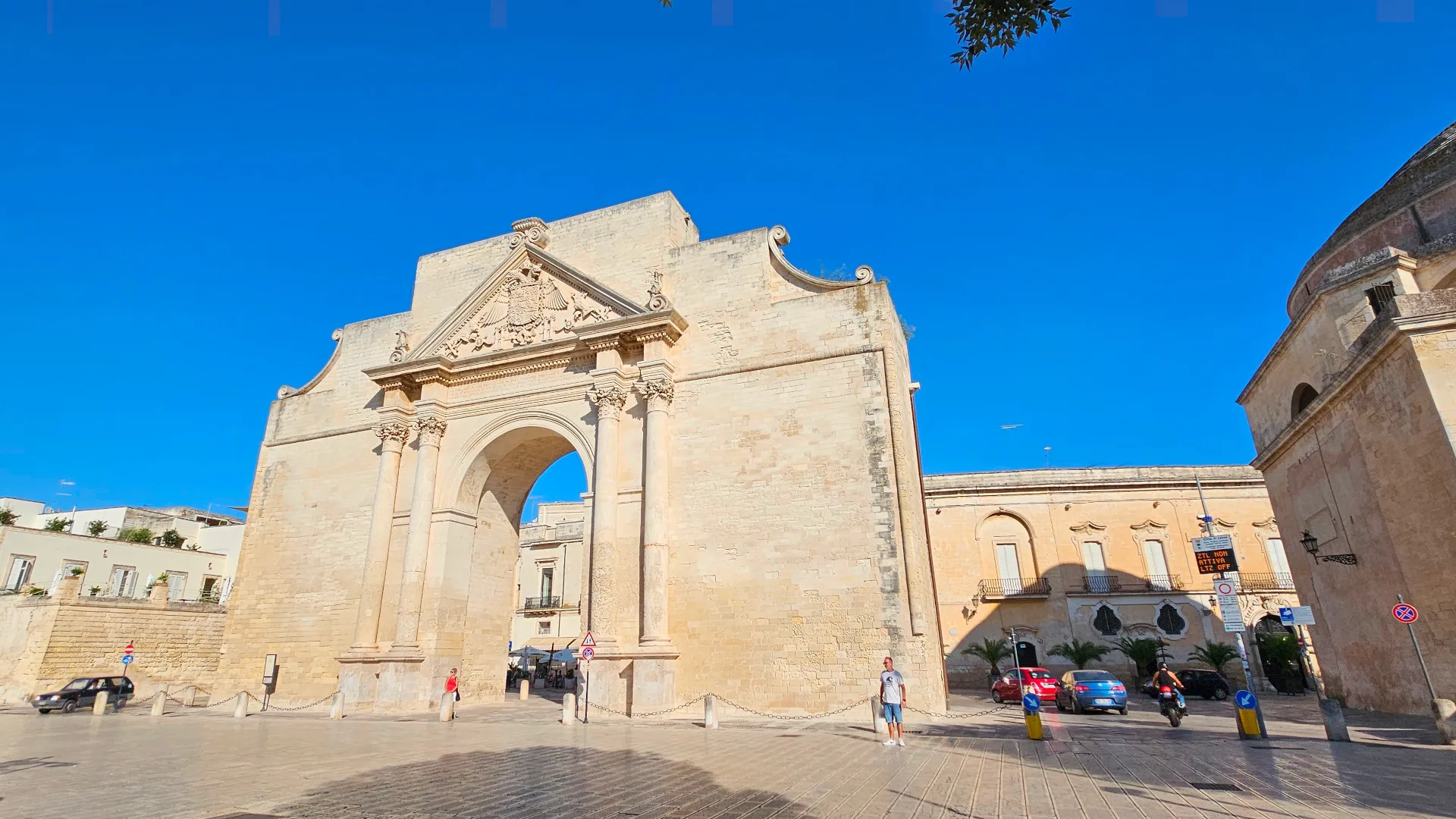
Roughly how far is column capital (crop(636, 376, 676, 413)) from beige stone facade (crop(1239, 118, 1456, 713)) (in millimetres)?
12963

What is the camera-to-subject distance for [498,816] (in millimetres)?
5383

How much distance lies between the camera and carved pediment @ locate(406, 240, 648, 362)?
60.8 ft

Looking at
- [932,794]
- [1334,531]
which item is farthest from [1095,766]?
[1334,531]

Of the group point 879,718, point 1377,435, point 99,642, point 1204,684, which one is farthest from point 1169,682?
point 99,642

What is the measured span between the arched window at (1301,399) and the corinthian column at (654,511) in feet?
44.5

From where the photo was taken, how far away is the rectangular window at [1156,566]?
28.9 m

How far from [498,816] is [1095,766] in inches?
241

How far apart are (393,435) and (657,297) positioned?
7.92 metres

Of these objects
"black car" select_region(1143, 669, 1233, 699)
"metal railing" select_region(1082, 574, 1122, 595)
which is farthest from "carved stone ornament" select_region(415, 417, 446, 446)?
"metal railing" select_region(1082, 574, 1122, 595)

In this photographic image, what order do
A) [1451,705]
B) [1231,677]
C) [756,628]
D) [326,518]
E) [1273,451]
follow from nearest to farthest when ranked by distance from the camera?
[1451,705] → [756,628] → [1273,451] → [326,518] → [1231,677]

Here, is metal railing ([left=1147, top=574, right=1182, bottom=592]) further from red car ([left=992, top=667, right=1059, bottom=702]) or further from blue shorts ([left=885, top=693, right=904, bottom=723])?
blue shorts ([left=885, top=693, right=904, bottom=723])

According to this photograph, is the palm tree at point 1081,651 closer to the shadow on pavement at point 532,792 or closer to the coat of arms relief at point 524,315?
the coat of arms relief at point 524,315

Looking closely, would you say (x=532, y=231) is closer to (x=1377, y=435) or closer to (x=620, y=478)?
(x=620, y=478)

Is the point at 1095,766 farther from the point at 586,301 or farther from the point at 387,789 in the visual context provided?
the point at 586,301
